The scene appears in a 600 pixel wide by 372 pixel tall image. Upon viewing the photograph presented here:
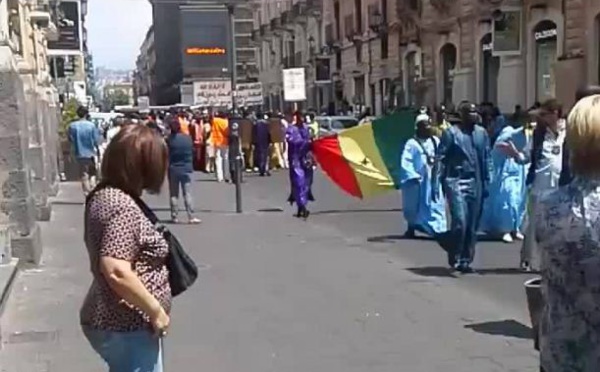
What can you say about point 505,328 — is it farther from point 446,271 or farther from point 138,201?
point 138,201

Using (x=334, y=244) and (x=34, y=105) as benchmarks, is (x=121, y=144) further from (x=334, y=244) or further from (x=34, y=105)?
(x=34, y=105)

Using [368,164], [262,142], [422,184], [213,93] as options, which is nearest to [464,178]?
[422,184]

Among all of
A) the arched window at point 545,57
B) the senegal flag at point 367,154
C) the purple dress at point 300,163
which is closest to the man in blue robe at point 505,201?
the senegal flag at point 367,154

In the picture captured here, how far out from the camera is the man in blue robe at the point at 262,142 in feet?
89.4

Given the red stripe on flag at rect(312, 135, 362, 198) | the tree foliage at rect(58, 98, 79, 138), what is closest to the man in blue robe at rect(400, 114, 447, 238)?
the red stripe on flag at rect(312, 135, 362, 198)

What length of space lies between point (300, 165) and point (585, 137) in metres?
13.0

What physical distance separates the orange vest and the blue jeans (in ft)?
70.5

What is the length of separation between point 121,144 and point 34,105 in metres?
11.6

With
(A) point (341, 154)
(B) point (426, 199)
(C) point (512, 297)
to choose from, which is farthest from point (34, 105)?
(C) point (512, 297)

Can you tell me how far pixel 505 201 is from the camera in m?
12.8

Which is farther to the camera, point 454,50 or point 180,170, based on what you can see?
point 454,50

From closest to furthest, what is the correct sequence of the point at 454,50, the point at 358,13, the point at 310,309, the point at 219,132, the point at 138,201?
the point at 138,201 → the point at 310,309 → the point at 219,132 → the point at 454,50 → the point at 358,13

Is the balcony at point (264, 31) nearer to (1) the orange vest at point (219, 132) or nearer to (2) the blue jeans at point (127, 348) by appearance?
(1) the orange vest at point (219, 132)

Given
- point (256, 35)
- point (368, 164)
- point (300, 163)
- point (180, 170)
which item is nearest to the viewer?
point (180, 170)
